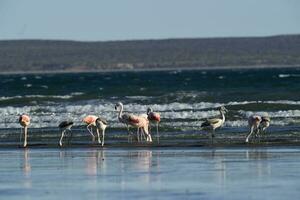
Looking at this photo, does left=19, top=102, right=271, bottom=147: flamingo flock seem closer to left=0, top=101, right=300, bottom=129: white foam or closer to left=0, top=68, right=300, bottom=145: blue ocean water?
left=0, top=68, right=300, bottom=145: blue ocean water

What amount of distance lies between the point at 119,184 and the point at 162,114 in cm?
2538

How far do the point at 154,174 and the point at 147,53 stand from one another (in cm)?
16602

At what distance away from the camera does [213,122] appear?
3212 cm

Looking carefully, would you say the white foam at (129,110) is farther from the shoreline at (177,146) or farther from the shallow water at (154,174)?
the shallow water at (154,174)

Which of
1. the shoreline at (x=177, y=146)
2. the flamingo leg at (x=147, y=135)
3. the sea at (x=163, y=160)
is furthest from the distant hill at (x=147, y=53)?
the shoreline at (x=177, y=146)

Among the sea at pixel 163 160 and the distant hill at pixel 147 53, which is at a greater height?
the distant hill at pixel 147 53

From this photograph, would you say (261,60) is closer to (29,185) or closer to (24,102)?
(24,102)

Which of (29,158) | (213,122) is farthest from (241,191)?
(213,122)

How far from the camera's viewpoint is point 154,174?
22.0 meters

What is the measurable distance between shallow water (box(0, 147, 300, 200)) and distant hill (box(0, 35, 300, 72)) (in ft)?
491

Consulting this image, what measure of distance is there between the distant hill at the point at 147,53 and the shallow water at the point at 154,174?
149679 mm

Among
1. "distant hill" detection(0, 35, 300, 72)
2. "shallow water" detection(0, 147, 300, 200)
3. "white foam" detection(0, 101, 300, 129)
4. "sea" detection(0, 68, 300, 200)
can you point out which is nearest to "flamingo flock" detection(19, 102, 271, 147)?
"sea" detection(0, 68, 300, 200)

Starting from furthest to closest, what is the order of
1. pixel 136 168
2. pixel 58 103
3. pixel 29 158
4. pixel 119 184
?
pixel 58 103 < pixel 29 158 < pixel 136 168 < pixel 119 184

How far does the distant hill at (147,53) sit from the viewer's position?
7087 inches
